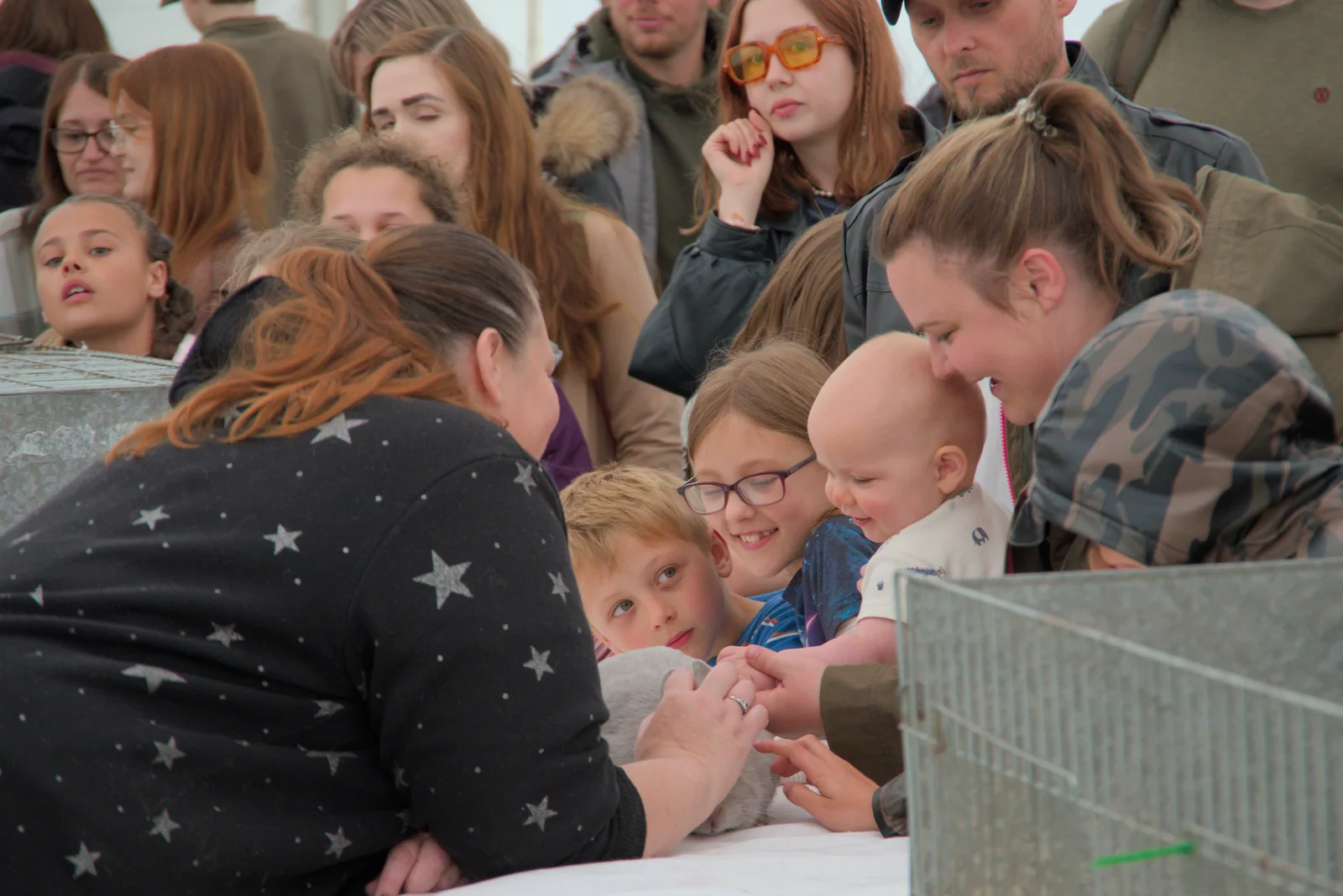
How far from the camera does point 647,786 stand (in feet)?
5.68

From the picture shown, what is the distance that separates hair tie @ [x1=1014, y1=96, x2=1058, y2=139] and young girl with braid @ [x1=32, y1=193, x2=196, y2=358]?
2.93 meters

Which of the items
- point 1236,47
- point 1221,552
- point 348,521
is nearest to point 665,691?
point 348,521

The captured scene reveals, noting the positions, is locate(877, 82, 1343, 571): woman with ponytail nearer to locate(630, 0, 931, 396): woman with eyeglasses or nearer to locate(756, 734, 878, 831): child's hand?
locate(756, 734, 878, 831): child's hand

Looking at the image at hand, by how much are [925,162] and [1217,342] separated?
2.39ft

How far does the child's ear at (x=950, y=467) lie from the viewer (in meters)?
2.13

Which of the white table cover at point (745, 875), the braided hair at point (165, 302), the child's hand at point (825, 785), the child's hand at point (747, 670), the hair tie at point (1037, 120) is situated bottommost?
the braided hair at point (165, 302)

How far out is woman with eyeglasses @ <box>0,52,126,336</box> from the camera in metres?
4.68

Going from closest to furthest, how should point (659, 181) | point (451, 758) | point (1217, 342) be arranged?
1. point (1217, 342)
2. point (451, 758)
3. point (659, 181)

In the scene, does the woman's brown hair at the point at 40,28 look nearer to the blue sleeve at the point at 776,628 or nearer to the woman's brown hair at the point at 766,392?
the woman's brown hair at the point at 766,392

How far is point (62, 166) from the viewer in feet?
15.7

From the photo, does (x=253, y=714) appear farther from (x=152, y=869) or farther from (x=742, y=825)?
(x=742, y=825)

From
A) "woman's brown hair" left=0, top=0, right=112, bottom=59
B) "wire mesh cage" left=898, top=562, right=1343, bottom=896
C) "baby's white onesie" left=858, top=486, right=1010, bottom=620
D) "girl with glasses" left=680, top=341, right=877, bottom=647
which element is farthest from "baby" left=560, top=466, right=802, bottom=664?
"woman's brown hair" left=0, top=0, right=112, bottom=59

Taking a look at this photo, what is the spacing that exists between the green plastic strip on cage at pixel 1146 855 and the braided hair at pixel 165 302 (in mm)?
3741

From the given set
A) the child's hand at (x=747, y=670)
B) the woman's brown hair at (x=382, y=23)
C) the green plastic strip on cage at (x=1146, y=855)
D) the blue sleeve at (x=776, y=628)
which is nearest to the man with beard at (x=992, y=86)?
the blue sleeve at (x=776, y=628)
